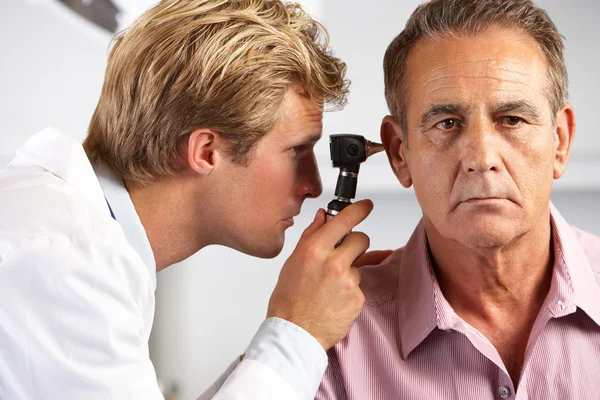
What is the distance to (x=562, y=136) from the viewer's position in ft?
5.00

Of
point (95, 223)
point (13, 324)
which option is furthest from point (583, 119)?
point (13, 324)

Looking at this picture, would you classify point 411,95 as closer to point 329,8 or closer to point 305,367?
point 305,367

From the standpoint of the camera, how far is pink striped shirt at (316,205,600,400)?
4.75ft

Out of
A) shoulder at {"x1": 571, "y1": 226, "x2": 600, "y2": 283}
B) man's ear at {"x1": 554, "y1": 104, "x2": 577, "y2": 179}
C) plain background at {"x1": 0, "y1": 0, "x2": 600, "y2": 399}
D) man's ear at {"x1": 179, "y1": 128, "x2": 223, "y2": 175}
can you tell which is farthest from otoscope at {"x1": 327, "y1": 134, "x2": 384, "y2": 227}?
plain background at {"x1": 0, "y1": 0, "x2": 600, "y2": 399}

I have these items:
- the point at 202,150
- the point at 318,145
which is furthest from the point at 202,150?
the point at 318,145

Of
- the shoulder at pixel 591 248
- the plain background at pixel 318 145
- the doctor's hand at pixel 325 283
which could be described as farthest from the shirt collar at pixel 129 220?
the plain background at pixel 318 145

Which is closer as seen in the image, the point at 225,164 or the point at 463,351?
the point at 463,351

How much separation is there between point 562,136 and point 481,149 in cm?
24

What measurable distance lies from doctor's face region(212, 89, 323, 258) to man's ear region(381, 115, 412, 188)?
0.15 m

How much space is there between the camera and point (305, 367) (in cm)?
144

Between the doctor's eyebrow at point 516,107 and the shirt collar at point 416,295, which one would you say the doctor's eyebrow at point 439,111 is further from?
the shirt collar at point 416,295

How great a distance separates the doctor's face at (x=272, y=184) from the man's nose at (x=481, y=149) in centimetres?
39

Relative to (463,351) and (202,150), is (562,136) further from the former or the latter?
(202,150)

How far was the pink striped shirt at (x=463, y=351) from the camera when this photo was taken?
145cm
